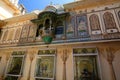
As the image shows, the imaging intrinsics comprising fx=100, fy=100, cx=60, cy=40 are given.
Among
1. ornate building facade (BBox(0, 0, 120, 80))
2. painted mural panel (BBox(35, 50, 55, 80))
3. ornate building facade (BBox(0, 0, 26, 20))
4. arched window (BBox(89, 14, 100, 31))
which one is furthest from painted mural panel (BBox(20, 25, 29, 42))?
arched window (BBox(89, 14, 100, 31))

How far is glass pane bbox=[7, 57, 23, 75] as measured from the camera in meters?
8.34

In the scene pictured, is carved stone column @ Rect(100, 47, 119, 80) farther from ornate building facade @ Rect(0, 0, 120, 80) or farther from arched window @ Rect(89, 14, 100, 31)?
arched window @ Rect(89, 14, 100, 31)

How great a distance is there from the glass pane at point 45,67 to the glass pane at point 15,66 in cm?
190

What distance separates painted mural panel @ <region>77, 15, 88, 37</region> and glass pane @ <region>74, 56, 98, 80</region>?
5.84 ft

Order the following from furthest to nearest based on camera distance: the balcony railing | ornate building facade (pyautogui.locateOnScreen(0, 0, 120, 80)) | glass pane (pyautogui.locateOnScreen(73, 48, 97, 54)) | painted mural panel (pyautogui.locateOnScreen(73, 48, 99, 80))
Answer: glass pane (pyautogui.locateOnScreen(73, 48, 97, 54)) < the balcony railing < ornate building facade (pyautogui.locateOnScreen(0, 0, 120, 80)) < painted mural panel (pyautogui.locateOnScreen(73, 48, 99, 80))

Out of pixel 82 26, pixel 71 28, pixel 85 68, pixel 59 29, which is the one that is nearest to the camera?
pixel 85 68

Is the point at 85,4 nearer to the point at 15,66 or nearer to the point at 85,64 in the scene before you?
the point at 85,64

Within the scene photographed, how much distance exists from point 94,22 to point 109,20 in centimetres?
99

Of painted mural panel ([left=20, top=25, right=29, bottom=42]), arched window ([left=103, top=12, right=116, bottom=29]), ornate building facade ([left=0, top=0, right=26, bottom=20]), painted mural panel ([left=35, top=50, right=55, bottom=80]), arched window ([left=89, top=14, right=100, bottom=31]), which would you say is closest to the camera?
arched window ([left=103, top=12, right=116, bottom=29])

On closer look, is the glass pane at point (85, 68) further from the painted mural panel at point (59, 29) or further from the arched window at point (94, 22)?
the painted mural panel at point (59, 29)

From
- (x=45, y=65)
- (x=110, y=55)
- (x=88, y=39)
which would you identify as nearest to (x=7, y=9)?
(x=45, y=65)

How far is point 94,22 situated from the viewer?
7.38 m

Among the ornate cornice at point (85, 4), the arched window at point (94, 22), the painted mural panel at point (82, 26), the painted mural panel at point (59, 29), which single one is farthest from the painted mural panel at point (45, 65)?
the ornate cornice at point (85, 4)

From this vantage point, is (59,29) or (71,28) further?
(59,29)
